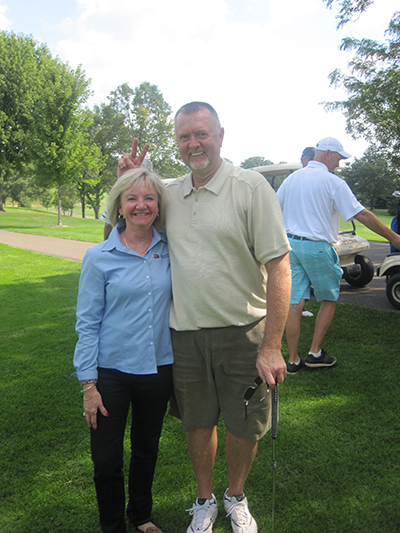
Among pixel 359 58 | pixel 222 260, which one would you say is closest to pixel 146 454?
pixel 222 260

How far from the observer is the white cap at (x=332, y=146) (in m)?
4.23

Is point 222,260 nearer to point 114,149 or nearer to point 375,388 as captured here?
point 375,388

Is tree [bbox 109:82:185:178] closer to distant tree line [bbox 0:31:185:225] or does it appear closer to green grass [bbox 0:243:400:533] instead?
distant tree line [bbox 0:31:185:225]

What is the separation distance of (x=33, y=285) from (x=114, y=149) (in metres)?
43.0

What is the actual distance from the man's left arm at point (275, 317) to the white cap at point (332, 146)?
255 cm

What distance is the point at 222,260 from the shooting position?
2098 millimetres

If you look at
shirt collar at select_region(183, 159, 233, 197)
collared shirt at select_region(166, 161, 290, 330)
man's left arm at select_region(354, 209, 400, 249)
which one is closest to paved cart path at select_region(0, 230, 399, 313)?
man's left arm at select_region(354, 209, 400, 249)

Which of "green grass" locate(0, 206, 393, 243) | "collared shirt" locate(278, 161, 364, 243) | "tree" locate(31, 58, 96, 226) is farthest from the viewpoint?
"tree" locate(31, 58, 96, 226)

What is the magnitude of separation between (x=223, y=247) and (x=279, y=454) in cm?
172

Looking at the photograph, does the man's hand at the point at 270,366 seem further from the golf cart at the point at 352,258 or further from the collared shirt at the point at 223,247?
the golf cart at the point at 352,258

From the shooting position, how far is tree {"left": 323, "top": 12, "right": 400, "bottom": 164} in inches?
785

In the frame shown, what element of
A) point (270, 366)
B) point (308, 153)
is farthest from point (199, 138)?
point (308, 153)

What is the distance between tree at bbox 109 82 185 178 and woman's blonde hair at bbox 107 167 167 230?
4939cm

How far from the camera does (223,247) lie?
82.3 inches
